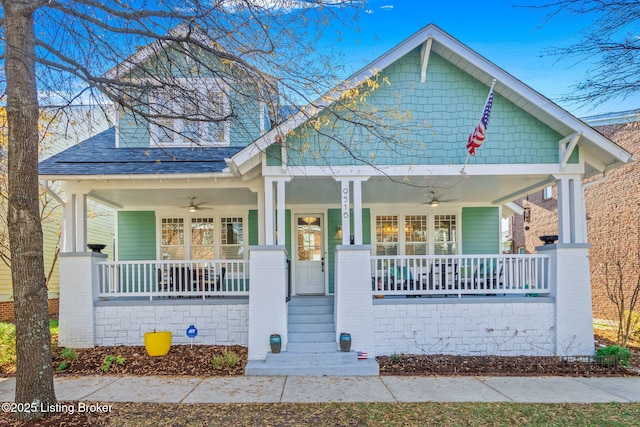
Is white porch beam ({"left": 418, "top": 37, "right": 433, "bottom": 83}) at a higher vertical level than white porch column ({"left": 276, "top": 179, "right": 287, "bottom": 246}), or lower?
higher

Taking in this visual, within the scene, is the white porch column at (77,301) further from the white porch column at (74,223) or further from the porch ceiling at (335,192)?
the porch ceiling at (335,192)

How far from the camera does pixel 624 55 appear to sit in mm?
5344

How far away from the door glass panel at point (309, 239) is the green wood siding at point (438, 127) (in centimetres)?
361

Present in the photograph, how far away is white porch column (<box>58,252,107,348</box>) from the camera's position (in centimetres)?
830

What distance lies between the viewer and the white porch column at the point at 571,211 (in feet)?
26.2

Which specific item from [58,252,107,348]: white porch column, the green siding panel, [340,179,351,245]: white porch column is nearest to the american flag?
[340,179,351,245]: white porch column

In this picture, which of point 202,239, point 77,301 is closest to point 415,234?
point 202,239

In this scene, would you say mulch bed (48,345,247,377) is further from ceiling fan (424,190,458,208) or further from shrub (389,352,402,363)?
ceiling fan (424,190,458,208)

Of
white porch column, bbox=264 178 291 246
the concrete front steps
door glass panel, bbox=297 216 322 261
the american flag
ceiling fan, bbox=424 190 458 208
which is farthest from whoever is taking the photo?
door glass panel, bbox=297 216 322 261

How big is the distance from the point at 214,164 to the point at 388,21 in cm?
454

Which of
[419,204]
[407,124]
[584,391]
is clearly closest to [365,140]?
[407,124]

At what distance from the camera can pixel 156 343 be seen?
784cm

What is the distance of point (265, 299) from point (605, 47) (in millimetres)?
6298

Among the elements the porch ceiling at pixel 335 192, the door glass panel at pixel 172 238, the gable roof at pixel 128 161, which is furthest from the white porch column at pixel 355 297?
the door glass panel at pixel 172 238
